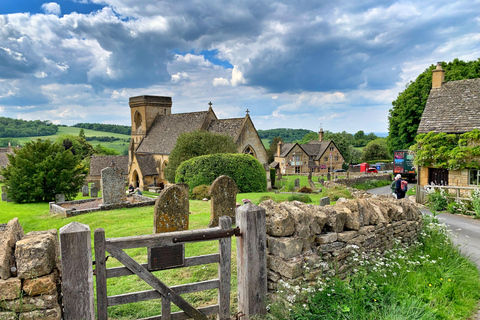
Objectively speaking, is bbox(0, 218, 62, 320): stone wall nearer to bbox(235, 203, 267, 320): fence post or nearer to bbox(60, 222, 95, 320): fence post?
bbox(60, 222, 95, 320): fence post

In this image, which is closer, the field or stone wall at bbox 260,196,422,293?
stone wall at bbox 260,196,422,293

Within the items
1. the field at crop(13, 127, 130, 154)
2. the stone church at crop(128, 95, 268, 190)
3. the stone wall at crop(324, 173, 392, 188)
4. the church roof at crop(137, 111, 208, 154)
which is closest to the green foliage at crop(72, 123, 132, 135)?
the field at crop(13, 127, 130, 154)

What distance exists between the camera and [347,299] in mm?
5023

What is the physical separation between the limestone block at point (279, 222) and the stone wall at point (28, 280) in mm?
2932

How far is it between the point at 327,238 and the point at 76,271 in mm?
3758

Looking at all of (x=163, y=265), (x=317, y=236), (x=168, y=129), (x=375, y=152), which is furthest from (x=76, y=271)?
(x=375, y=152)

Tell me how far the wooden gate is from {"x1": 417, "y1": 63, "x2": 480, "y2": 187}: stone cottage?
66.8ft

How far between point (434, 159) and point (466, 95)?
215 inches

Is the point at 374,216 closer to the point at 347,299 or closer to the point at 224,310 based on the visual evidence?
the point at 347,299

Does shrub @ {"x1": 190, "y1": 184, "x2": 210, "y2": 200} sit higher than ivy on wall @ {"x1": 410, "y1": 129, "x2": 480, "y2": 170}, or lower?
lower

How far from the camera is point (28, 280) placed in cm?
353

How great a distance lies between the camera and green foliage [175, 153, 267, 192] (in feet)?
76.5

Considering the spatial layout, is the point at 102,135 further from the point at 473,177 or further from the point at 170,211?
the point at 170,211

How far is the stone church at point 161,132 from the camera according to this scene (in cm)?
3809
